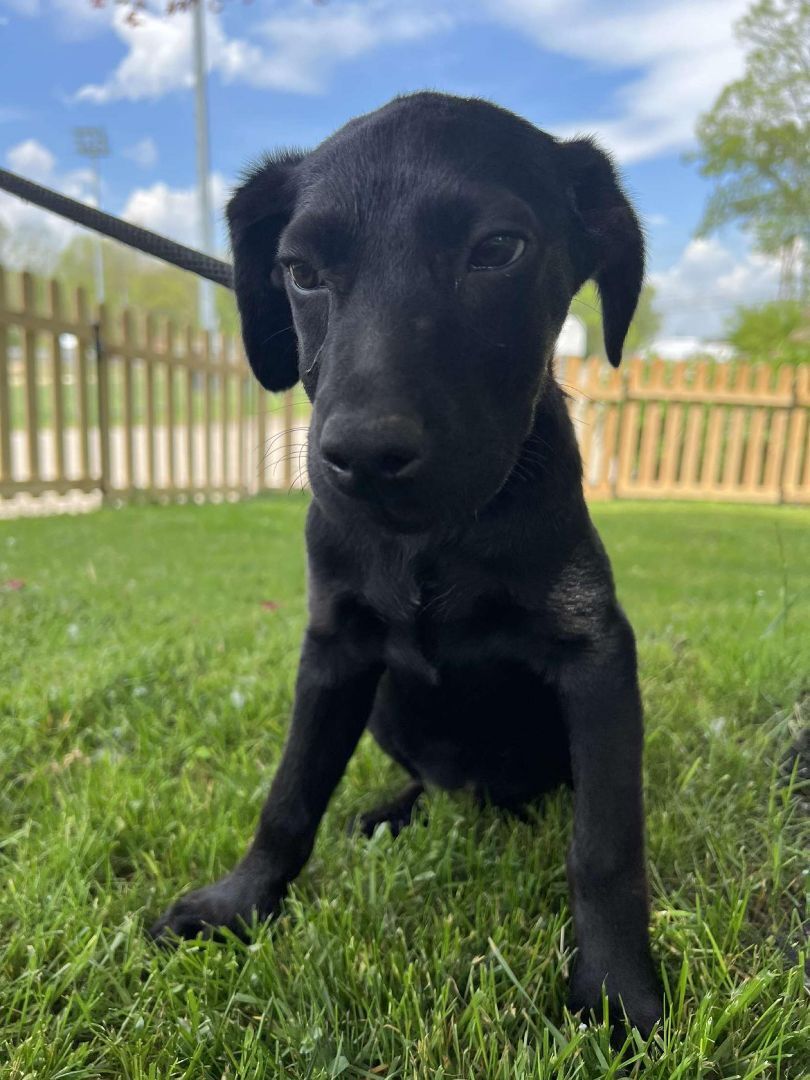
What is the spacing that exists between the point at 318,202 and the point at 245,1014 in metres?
1.43

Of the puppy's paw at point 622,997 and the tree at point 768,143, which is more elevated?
the tree at point 768,143

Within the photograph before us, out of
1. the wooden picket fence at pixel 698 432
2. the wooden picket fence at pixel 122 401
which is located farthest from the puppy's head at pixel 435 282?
the wooden picket fence at pixel 698 432

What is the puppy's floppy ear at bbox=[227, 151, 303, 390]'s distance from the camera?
5.82ft

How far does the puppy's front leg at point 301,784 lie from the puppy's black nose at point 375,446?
56cm

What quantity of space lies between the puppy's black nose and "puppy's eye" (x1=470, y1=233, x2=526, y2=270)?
1.29 ft

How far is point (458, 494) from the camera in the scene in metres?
1.24

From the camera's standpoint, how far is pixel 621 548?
677 cm

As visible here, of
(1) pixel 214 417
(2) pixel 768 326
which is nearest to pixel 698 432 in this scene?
(1) pixel 214 417

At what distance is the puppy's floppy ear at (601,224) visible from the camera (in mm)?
1618

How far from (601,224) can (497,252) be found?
402 mm

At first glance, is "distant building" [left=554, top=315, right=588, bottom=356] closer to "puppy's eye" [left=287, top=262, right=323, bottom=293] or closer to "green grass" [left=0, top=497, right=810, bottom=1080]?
"puppy's eye" [left=287, top=262, right=323, bottom=293]

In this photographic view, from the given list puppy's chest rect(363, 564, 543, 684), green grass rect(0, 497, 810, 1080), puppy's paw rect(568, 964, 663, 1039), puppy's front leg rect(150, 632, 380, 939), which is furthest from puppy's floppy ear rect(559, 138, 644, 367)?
puppy's paw rect(568, 964, 663, 1039)

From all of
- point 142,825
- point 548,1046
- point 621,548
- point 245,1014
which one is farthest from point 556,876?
point 621,548

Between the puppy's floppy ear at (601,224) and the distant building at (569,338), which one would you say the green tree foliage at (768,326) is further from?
the puppy's floppy ear at (601,224)
